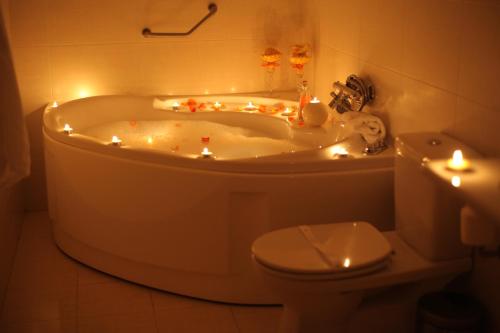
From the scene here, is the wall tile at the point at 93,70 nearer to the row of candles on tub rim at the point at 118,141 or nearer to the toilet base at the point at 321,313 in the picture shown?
the row of candles on tub rim at the point at 118,141

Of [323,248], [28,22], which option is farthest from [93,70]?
[323,248]

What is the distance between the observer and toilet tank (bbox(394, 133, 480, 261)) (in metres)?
2.26

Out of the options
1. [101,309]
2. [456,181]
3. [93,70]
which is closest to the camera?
[456,181]

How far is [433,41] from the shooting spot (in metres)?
2.58

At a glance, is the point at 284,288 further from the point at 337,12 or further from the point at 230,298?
the point at 337,12

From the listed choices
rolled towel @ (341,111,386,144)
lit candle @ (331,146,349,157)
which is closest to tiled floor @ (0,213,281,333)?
lit candle @ (331,146,349,157)

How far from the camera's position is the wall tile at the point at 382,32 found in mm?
2859

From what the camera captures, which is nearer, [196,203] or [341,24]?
[196,203]

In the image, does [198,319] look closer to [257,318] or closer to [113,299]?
[257,318]

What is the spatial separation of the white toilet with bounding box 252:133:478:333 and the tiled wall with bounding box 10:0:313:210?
6.01 feet

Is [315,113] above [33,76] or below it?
below

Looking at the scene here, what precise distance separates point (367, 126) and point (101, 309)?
138 centimetres

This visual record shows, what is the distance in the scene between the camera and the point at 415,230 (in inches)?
93.4

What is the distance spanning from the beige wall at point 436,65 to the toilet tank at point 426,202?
0.35 ft
